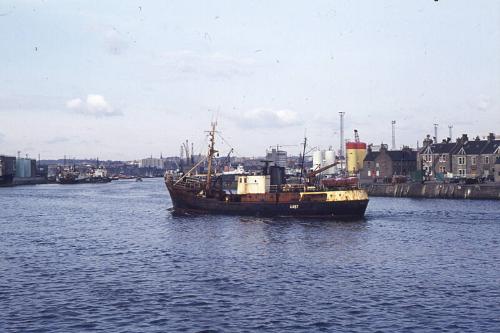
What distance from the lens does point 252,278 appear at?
36.5 meters

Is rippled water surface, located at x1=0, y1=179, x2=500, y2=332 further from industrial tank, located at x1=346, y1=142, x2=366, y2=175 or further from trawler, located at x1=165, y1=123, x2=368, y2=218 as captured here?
industrial tank, located at x1=346, y1=142, x2=366, y2=175

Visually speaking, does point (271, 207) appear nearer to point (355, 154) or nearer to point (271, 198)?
point (271, 198)

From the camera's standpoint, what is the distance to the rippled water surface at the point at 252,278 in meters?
27.2

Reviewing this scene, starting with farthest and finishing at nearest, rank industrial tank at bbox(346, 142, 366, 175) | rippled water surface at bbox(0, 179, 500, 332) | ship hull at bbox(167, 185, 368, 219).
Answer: industrial tank at bbox(346, 142, 366, 175) < ship hull at bbox(167, 185, 368, 219) < rippled water surface at bbox(0, 179, 500, 332)

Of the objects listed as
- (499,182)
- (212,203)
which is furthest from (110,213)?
(499,182)

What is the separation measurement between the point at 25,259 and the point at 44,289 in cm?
1178

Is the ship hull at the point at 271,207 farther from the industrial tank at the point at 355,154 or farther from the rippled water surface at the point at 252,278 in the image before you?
the industrial tank at the point at 355,154

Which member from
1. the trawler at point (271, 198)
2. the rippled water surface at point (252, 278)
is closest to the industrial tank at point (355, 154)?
the trawler at point (271, 198)

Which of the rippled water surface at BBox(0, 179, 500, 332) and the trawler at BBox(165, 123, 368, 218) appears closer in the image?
the rippled water surface at BBox(0, 179, 500, 332)

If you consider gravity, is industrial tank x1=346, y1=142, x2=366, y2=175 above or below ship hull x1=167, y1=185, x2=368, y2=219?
above

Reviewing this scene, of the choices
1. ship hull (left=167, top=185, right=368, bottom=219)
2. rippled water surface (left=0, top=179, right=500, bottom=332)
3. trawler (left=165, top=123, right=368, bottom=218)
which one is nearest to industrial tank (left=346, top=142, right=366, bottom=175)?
trawler (left=165, top=123, right=368, bottom=218)

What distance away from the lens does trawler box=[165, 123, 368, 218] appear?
73.2 metres

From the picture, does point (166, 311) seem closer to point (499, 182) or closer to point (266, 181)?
point (266, 181)

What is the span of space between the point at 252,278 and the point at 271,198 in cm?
3973
